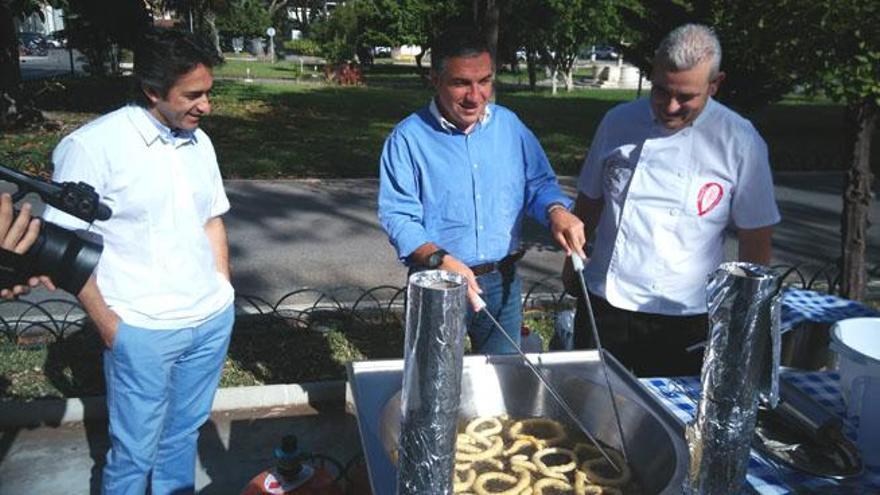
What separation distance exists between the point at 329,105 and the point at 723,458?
55.3 ft

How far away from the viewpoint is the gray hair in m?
1.91

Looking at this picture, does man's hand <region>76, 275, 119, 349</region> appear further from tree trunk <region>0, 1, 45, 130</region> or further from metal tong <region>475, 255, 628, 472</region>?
tree trunk <region>0, 1, 45, 130</region>

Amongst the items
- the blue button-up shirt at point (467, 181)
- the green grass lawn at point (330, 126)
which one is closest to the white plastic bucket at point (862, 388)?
the blue button-up shirt at point (467, 181)

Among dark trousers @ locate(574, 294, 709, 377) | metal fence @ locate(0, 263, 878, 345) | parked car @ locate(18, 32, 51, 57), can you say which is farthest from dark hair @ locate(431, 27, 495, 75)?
parked car @ locate(18, 32, 51, 57)

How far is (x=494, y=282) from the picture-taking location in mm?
2492

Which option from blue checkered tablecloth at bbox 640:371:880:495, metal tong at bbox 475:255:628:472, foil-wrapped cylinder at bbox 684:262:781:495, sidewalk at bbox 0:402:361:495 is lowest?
sidewalk at bbox 0:402:361:495

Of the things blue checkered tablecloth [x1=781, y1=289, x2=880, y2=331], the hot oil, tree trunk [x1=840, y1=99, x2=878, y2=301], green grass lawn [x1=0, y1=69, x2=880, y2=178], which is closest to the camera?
the hot oil

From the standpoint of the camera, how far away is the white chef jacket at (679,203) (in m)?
2.12

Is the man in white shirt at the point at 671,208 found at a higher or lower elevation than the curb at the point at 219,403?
higher

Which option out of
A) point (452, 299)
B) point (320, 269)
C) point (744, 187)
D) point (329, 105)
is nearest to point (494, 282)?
point (744, 187)

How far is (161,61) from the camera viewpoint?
1.92 metres

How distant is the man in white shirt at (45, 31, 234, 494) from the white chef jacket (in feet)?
4.42

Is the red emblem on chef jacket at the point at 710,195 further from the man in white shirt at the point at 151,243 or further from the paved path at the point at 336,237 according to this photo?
the paved path at the point at 336,237

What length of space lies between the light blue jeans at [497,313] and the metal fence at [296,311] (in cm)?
172
